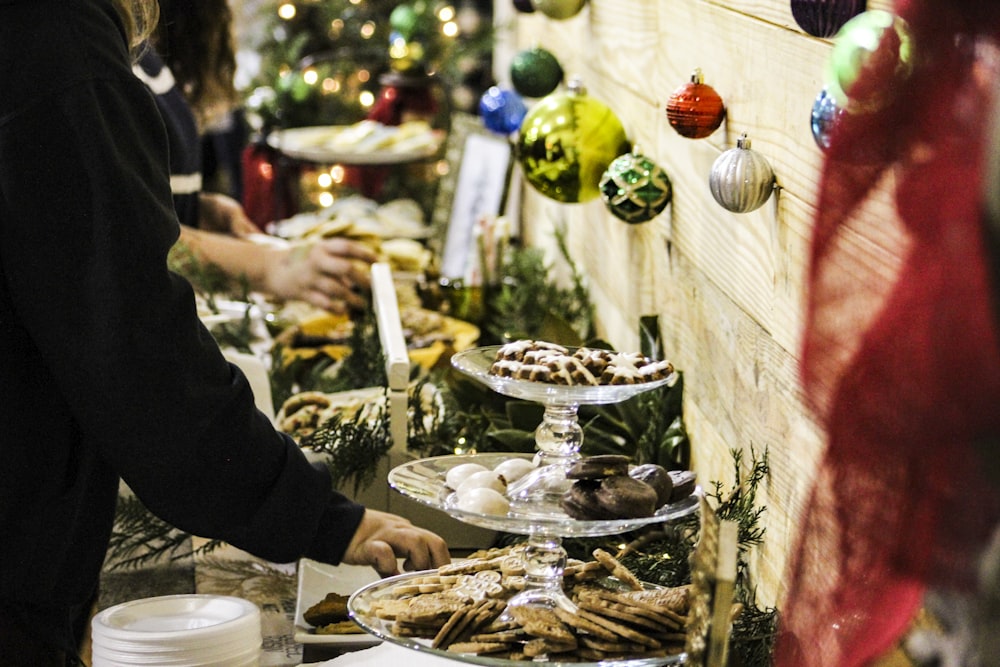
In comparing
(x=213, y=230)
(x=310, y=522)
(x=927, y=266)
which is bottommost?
(x=213, y=230)

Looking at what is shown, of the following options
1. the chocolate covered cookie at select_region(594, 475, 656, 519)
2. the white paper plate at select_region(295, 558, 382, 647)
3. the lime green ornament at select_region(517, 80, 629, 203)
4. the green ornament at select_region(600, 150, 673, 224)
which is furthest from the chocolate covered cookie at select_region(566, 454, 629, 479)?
the lime green ornament at select_region(517, 80, 629, 203)

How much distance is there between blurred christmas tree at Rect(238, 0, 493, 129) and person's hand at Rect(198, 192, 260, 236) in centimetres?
57

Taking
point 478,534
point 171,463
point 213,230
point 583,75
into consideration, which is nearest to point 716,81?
point 478,534

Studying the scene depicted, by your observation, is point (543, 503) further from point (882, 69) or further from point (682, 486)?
point (882, 69)

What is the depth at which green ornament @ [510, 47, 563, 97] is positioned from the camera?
2.01 metres

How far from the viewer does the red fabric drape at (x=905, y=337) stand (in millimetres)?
446

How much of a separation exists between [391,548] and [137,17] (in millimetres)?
523

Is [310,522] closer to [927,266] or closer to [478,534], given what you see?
[478,534]

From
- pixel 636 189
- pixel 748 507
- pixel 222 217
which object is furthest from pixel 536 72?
pixel 748 507

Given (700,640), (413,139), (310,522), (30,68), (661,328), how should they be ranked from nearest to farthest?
1. (700,640)
2. (30,68)
3. (310,522)
4. (661,328)
5. (413,139)

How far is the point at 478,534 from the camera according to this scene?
4.34ft

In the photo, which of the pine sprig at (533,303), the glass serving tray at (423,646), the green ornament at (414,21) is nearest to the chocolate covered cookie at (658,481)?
the glass serving tray at (423,646)

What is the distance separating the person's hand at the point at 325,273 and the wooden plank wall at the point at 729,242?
47 centimetres

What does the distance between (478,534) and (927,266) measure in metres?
0.91
